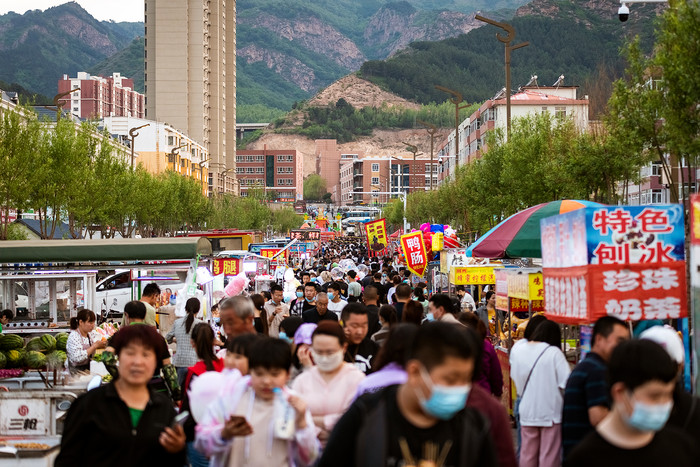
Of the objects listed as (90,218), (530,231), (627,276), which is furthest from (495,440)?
(90,218)

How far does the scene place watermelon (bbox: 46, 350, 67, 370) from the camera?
1193 cm

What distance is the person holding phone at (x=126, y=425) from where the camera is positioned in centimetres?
551

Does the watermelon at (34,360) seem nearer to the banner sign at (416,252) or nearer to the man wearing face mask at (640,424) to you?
the man wearing face mask at (640,424)

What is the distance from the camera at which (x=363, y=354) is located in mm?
8727

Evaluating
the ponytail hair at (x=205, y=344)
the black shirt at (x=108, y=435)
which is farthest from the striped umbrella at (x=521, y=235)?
the black shirt at (x=108, y=435)

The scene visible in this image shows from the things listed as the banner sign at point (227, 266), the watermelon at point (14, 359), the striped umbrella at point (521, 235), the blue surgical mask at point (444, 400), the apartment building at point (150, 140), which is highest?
the apartment building at point (150, 140)

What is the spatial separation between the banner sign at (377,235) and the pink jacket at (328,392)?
3927 centimetres

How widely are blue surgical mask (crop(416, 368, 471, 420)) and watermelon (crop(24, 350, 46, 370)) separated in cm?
1018

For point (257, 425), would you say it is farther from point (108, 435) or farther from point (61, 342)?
point (61, 342)

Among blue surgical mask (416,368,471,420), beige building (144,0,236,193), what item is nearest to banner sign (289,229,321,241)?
beige building (144,0,236,193)

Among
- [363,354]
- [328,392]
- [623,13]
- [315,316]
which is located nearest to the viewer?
[328,392]

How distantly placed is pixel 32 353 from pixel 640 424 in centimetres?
1036

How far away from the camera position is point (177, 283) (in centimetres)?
2884

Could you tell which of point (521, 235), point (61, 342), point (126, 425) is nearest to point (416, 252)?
point (521, 235)
